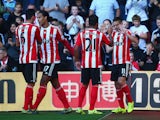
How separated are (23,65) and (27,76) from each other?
28 cm

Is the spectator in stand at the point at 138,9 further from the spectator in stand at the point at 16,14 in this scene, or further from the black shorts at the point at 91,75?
the black shorts at the point at 91,75

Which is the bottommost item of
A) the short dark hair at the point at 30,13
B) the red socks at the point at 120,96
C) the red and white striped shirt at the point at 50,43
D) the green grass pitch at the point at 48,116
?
the green grass pitch at the point at 48,116

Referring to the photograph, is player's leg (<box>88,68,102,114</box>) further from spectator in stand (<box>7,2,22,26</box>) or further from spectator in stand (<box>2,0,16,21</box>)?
spectator in stand (<box>2,0,16,21</box>)

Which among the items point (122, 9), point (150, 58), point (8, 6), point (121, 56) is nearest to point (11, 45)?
point (8, 6)

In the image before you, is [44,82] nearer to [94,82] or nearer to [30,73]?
[30,73]

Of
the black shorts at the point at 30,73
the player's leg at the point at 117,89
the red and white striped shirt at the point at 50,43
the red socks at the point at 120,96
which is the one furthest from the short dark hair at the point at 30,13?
the red socks at the point at 120,96

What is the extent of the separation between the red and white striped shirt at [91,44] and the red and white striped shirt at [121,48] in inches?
8.8

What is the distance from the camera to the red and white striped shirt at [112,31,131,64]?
41.6 feet

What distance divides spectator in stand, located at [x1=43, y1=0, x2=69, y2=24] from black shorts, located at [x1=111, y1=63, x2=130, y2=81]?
433cm

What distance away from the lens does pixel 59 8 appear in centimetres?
1662

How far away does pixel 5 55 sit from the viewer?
48.4ft

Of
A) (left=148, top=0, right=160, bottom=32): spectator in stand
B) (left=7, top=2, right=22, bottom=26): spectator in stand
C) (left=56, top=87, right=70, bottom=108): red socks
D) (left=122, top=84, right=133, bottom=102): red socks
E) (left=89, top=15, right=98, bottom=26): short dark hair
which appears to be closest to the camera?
(left=89, top=15, right=98, bottom=26): short dark hair

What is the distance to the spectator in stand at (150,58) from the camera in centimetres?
1486

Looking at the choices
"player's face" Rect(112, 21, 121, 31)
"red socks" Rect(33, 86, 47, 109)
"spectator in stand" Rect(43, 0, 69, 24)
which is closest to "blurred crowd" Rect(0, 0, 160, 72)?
"spectator in stand" Rect(43, 0, 69, 24)
